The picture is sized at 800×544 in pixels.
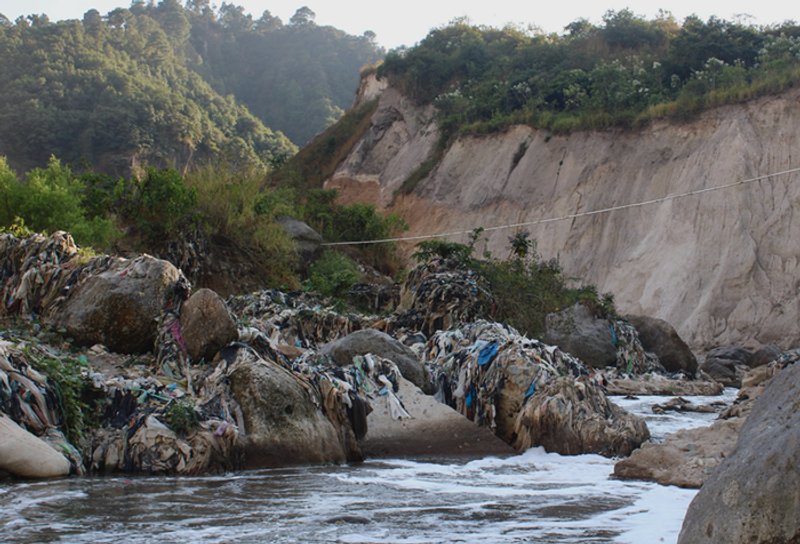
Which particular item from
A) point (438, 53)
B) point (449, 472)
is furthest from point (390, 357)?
point (438, 53)

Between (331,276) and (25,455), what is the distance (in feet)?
49.5

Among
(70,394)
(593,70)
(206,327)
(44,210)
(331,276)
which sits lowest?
(70,394)

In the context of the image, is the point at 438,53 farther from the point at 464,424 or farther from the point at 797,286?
the point at 464,424

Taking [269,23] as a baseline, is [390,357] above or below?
below

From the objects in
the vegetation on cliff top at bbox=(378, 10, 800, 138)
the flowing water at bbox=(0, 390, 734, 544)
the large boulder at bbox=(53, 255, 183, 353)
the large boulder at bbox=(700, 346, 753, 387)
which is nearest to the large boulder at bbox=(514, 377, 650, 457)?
the flowing water at bbox=(0, 390, 734, 544)

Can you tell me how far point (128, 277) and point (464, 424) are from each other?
371 cm

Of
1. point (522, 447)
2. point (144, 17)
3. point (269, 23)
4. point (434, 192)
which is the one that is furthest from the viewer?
point (269, 23)

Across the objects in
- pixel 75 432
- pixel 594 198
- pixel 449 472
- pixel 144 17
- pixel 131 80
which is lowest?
pixel 449 472

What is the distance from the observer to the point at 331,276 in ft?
71.0

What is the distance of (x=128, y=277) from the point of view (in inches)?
384

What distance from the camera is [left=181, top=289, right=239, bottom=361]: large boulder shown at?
28.5 feet

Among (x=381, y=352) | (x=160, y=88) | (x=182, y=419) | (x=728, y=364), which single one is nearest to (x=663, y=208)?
(x=728, y=364)

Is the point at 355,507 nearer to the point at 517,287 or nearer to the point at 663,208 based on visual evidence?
the point at 517,287

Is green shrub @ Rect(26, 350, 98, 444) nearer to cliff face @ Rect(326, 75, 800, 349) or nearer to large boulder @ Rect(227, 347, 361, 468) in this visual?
large boulder @ Rect(227, 347, 361, 468)
